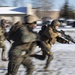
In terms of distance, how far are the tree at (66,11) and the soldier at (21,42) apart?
268 feet

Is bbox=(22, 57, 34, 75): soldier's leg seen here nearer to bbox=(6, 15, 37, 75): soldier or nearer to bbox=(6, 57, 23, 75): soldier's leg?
bbox=(6, 15, 37, 75): soldier

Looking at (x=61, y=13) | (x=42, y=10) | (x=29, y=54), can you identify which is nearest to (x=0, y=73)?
(x=29, y=54)

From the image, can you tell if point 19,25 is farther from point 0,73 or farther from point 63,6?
point 63,6

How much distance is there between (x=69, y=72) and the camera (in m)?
10.5

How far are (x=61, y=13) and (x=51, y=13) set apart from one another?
2803mm

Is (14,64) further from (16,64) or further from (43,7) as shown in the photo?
(43,7)

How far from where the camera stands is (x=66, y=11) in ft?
303

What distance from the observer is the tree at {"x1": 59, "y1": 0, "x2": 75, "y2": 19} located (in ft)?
296

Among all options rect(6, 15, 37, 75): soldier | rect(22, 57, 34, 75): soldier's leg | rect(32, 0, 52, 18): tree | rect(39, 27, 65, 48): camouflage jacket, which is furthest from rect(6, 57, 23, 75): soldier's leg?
rect(32, 0, 52, 18): tree

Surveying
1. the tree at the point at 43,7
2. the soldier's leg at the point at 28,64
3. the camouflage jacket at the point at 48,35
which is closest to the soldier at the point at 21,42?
the soldier's leg at the point at 28,64

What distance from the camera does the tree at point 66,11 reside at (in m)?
90.3

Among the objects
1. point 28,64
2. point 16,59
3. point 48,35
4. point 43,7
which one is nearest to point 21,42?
point 16,59

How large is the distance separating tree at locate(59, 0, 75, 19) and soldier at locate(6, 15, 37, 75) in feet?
268

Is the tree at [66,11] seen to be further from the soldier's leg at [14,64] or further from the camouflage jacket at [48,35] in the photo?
the soldier's leg at [14,64]
